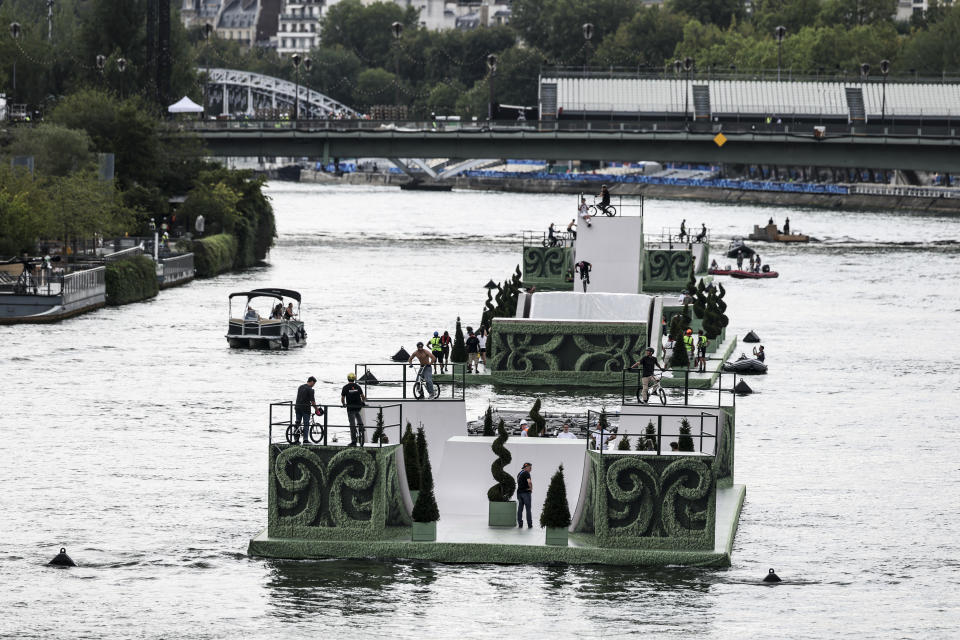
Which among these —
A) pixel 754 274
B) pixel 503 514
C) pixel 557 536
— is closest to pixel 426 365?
pixel 503 514

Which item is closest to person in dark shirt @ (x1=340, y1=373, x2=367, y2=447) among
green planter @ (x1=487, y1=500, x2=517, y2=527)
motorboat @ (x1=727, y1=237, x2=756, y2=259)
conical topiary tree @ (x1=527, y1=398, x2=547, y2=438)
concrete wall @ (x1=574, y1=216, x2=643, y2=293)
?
green planter @ (x1=487, y1=500, x2=517, y2=527)

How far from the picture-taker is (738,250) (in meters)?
131

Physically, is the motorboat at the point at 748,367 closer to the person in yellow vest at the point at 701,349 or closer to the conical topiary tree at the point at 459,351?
the person in yellow vest at the point at 701,349

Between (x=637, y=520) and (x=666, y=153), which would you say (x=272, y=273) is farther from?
(x=637, y=520)

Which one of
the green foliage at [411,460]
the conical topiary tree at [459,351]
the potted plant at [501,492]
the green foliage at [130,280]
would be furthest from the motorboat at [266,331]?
the potted plant at [501,492]

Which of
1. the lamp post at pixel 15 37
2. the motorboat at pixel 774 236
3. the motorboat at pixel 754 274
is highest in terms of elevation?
the lamp post at pixel 15 37

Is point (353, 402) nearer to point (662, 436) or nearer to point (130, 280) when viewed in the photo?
point (662, 436)

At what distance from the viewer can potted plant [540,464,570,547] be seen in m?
41.7

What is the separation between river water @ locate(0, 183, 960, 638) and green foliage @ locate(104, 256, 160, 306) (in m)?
1.74

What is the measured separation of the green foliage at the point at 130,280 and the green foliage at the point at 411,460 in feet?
198

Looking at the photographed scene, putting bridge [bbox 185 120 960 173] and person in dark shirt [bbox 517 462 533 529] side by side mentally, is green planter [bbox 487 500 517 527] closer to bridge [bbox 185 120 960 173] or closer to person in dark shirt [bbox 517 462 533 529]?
person in dark shirt [bbox 517 462 533 529]

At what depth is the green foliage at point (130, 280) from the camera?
10112 centimetres

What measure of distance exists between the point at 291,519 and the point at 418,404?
5.23 m

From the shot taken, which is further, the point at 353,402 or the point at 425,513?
the point at 353,402
